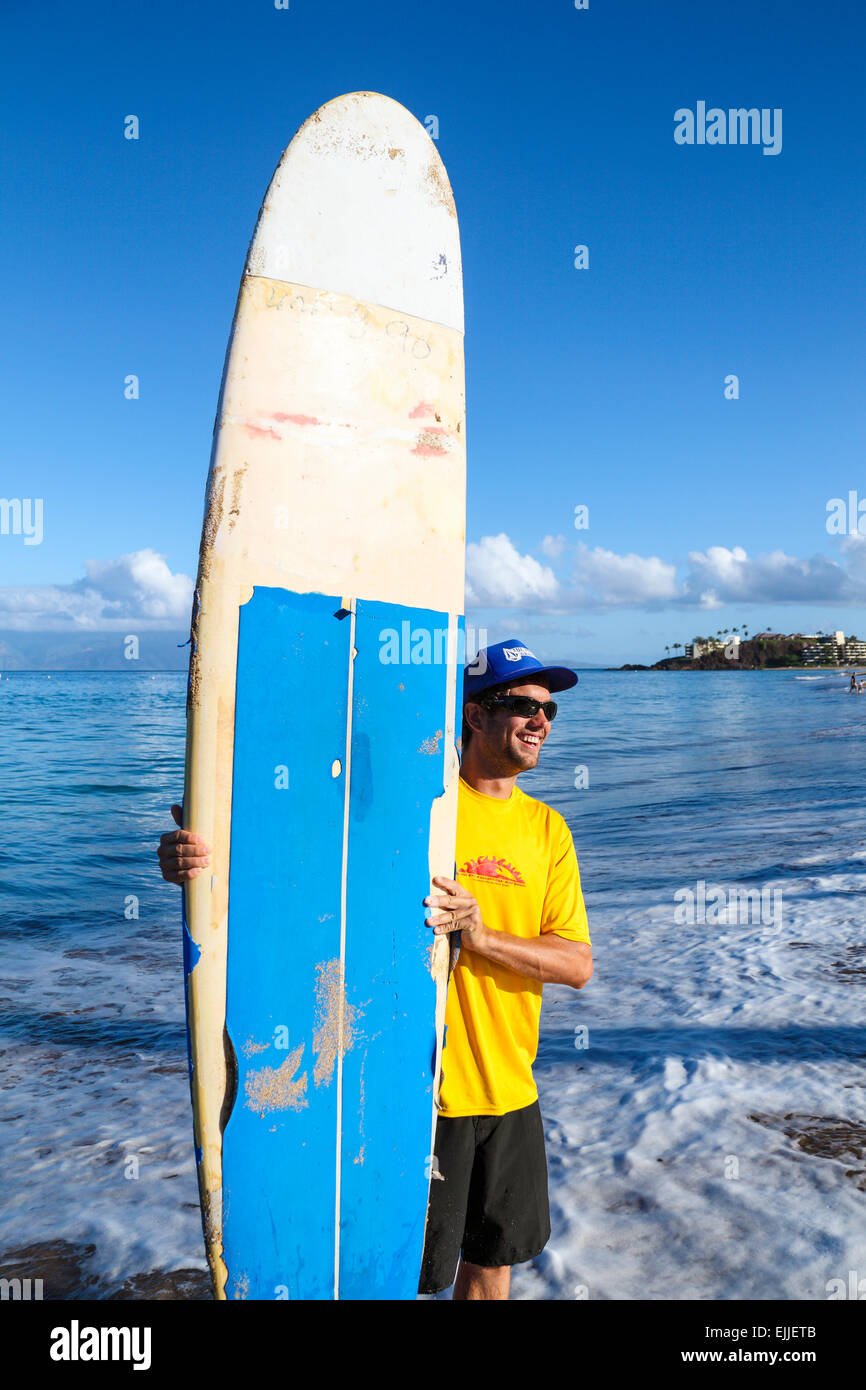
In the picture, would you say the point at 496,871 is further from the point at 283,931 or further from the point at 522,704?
the point at 283,931

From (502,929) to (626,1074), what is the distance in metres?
2.62

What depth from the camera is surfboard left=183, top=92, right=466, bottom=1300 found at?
2119 millimetres

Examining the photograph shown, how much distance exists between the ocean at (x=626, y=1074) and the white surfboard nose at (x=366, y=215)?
3.18 m

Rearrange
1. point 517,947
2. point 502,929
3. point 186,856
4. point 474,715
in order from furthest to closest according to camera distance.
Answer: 1. point 474,715
2. point 186,856
3. point 502,929
4. point 517,947

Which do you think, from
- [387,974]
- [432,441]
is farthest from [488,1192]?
[432,441]

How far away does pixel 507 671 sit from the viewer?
7.06 ft

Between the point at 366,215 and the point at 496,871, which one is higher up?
the point at 366,215

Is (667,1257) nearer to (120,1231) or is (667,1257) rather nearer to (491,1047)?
(491,1047)

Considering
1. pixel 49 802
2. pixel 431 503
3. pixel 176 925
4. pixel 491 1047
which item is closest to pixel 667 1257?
pixel 491 1047

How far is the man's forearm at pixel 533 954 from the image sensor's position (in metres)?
1.91

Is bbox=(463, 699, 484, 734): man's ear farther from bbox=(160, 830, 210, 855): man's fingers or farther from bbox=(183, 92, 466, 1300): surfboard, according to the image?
bbox=(160, 830, 210, 855): man's fingers

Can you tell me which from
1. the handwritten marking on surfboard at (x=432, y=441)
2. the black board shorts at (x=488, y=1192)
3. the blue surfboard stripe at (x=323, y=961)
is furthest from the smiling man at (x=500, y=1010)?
the handwritten marking on surfboard at (x=432, y=441)
